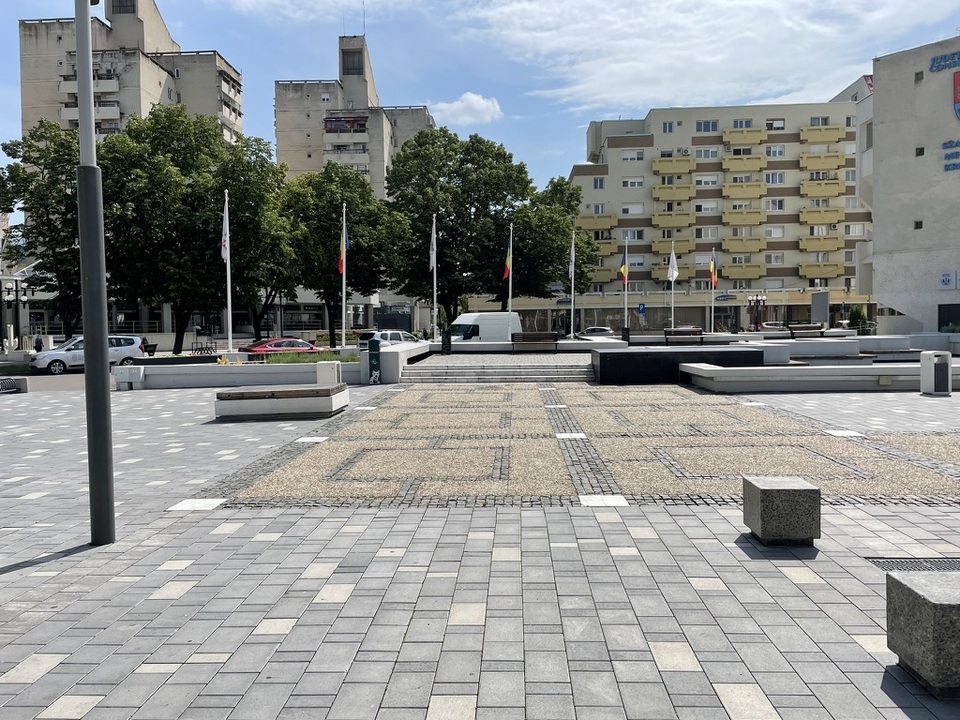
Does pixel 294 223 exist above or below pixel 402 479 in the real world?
above

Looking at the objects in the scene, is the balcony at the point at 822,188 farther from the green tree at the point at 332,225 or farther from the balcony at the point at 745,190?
the green tree at the point at 332,225

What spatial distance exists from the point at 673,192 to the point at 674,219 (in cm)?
275

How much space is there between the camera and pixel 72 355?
105 ft

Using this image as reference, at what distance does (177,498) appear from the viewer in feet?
26.0

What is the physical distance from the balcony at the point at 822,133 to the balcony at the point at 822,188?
13.5 feet

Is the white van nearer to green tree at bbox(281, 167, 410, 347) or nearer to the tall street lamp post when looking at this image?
green tree at bbox(281, 167, 410, 347)

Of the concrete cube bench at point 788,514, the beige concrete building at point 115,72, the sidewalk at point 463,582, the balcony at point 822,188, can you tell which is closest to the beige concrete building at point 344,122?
the beige concrete building at point 115,72

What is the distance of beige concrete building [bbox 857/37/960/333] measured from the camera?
1677 inches

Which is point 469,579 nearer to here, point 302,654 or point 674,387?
point 302,654

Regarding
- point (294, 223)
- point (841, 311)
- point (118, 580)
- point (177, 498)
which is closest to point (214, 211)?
point (294, 223)

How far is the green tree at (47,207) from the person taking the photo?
3469 cm

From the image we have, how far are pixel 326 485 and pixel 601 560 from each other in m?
4.01

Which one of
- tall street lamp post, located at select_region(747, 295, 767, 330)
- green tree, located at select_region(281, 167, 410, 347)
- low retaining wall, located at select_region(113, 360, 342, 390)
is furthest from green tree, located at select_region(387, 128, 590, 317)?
low retaining wall, located at select_region(113, 360, 342, 390)

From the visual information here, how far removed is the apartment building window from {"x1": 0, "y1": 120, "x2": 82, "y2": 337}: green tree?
49.5 m
